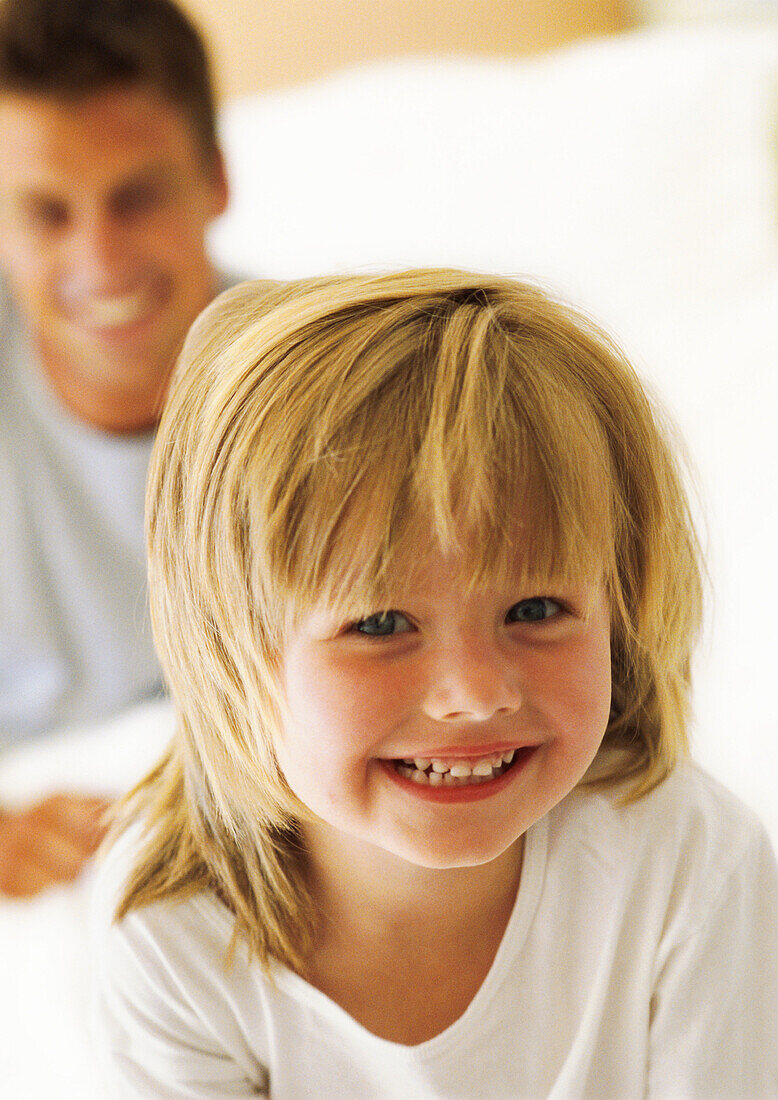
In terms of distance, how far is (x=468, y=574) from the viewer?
33 centimetres

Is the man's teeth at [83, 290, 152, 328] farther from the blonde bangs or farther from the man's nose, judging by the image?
the blonde bangs

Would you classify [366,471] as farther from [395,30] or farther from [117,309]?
[395,30]

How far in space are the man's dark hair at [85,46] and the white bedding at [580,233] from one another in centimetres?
20

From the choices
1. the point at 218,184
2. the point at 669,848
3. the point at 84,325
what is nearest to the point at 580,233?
the point at 218,184

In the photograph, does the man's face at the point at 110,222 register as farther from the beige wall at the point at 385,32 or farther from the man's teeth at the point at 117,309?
the beige wall at the point at 385,32

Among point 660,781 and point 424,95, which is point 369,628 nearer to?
point 660,781

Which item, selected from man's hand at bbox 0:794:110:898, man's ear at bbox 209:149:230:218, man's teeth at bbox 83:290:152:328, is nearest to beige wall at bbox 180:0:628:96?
man's ear at bbox 209:149:230:218

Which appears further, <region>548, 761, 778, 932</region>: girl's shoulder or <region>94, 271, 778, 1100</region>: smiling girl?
<region>548, 761, 778, 932</region>: girl's shoulder

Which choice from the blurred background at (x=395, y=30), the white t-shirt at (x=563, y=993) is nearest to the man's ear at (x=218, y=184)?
the blurred background at (x=395, y=30)

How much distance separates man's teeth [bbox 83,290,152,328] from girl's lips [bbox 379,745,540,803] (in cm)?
57

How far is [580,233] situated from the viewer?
923 mm

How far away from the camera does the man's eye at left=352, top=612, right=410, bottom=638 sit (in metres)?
0.34

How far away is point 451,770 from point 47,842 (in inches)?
17.7

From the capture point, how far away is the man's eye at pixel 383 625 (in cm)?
34
